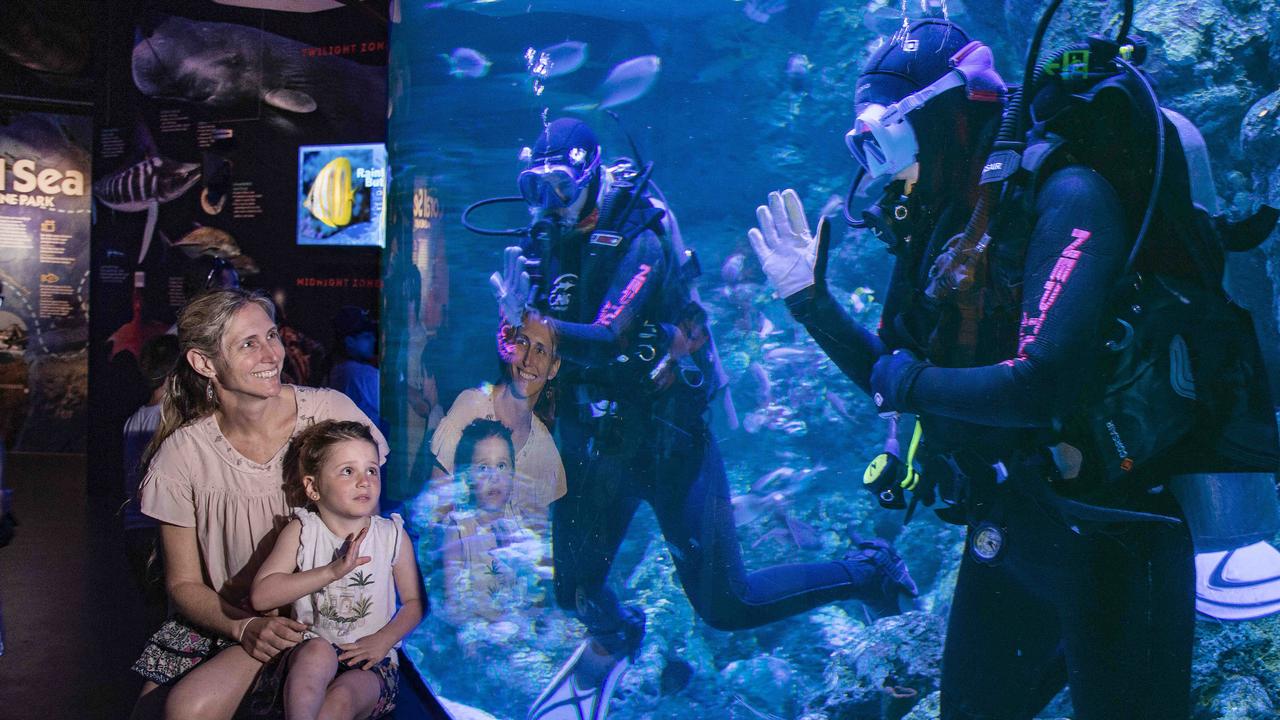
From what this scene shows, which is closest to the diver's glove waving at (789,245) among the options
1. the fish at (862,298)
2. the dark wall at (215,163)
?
the fish at (862,298)

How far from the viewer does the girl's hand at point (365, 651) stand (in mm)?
2562

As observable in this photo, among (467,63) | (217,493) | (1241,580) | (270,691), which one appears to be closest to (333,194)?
(467,63)

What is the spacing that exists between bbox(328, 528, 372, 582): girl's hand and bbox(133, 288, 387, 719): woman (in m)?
0.20

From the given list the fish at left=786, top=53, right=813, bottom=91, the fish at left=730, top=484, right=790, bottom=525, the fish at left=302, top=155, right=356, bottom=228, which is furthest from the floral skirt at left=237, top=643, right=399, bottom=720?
the fish at left=302, top=155, right=356, bottom=228

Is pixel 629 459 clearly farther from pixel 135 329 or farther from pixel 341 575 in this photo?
pixel 135 329

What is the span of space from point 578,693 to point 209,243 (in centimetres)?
618

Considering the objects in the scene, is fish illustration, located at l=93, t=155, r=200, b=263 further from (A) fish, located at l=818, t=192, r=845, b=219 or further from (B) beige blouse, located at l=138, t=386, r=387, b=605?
(A) fish, located at l=818, t=192, r=845, b=219

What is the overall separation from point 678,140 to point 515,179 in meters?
0.69

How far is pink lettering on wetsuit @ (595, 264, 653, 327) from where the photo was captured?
10.3 ft

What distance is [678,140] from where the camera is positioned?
3.04 m

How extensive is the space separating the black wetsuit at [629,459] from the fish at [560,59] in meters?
0.60

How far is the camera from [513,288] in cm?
340

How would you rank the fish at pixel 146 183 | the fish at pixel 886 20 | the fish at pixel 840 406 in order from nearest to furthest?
the fish at pixel 886 20 < the fish at pixel 840 406 < the fish at pixel 146 183

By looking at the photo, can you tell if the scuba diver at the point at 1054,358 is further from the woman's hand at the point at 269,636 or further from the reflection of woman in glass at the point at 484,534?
the woman's hand at the point at 269,636
